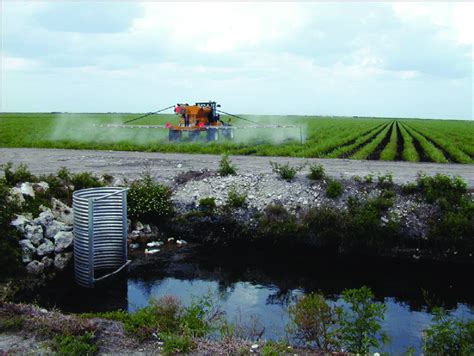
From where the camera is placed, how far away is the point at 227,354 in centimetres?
662

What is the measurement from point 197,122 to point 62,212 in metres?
16.8

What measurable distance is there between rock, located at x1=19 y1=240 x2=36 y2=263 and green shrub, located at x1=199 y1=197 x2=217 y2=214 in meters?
5.36

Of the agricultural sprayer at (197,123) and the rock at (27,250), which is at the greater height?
the agricultural sprayer at (197,123)

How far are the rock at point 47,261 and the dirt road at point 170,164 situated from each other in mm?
5893

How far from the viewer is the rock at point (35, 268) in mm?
10969

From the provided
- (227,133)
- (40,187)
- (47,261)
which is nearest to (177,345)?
(47,261)

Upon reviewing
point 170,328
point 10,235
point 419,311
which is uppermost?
point 10,235

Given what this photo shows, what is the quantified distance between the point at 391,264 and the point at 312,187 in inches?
139

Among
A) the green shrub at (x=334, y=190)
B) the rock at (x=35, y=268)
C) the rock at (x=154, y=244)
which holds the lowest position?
the rock at (x=154, y=244)

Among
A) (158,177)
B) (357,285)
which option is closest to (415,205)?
(357,285)

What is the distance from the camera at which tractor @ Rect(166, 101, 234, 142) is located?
2889 centimetres

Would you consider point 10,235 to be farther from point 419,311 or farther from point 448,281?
point 448,281

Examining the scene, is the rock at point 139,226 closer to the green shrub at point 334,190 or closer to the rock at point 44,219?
the rock at point 44,219

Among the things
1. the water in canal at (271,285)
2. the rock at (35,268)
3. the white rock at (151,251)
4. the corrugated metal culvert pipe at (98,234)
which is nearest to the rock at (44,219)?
the corrugated metal culvert pipe at (98,234)
